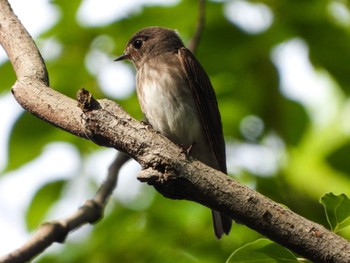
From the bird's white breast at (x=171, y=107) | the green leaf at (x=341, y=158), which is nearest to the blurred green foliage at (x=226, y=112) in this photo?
the green leaf at (x=341, y=158)

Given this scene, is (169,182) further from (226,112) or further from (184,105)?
(184,105)

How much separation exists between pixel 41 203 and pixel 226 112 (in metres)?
1.14

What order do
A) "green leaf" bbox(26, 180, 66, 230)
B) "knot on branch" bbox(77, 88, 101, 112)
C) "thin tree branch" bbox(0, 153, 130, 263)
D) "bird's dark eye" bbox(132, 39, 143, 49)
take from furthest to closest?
"bird's dark eye" bbox(132, 39, 143, 49)
"green leaf" bbox(26, 180, 66, 230)
"thin tree branch" bbox(0, 153, 130, 263)
"knot on branch" bbox(77, 88, 101, 112)

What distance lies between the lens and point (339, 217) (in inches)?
87.6

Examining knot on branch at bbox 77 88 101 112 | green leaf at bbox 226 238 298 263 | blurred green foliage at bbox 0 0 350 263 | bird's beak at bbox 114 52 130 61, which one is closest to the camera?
green leaf at bbox 226 238 298 263

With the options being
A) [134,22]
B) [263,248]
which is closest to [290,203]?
[134,22]

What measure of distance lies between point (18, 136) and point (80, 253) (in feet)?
2.27

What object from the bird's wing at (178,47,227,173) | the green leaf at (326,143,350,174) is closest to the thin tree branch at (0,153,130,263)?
the bird's wing at (178,47,227,173)

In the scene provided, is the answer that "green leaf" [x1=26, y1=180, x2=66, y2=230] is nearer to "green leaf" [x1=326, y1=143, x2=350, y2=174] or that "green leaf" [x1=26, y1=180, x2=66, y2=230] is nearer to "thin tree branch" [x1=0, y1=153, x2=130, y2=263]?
"thin tree branch" [x1=0, y1=153, x2=130, y2=263]

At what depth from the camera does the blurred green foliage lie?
3.73 m

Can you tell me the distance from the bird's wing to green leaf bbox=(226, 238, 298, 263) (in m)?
1.87

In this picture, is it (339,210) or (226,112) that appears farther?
(226,112)

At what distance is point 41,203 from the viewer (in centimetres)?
407

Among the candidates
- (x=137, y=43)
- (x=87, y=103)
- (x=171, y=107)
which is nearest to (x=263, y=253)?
(x=87, y=103)
